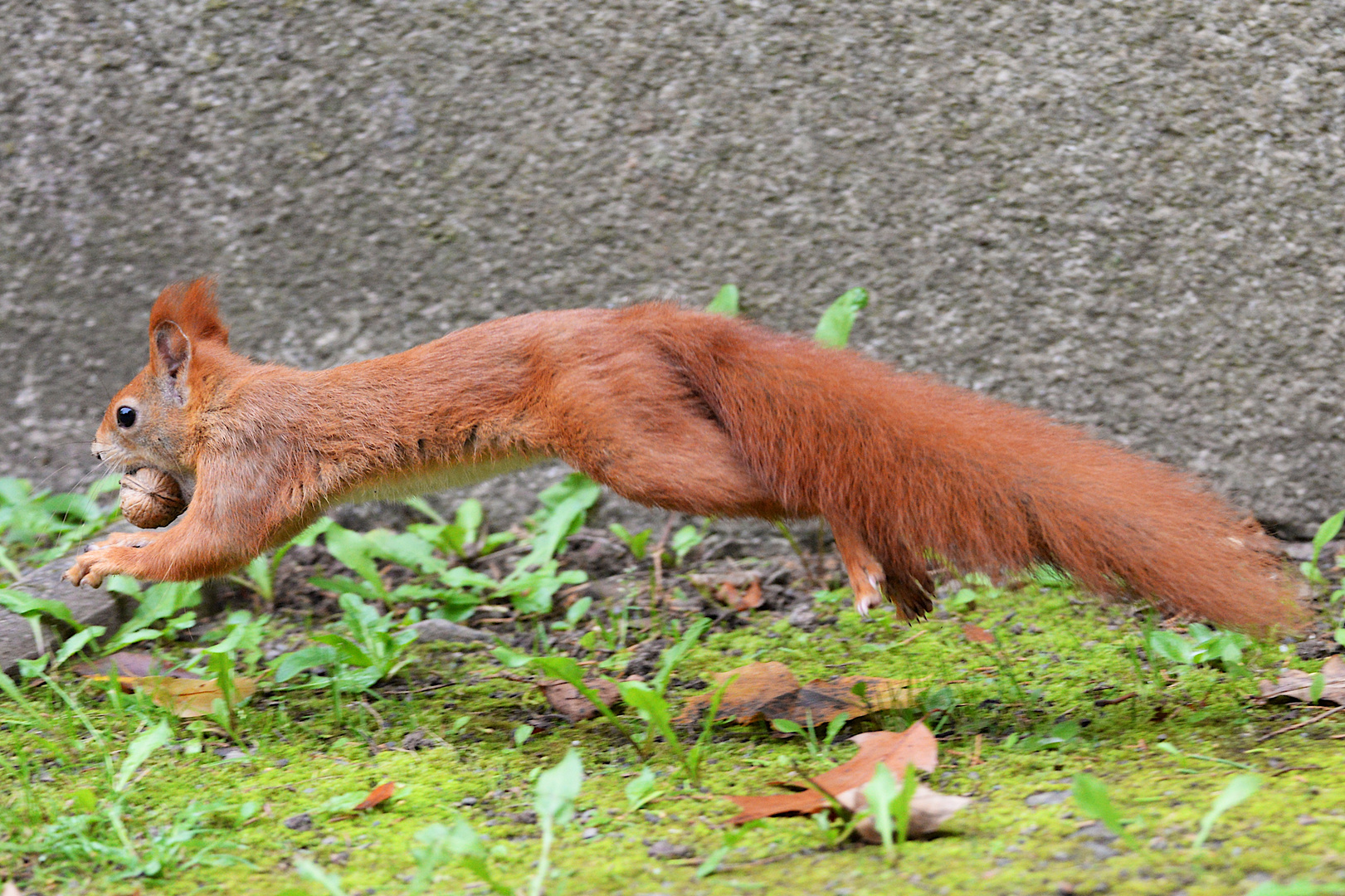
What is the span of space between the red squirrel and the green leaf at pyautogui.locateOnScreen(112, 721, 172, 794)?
0.57m

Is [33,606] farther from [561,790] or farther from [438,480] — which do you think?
[561,790]

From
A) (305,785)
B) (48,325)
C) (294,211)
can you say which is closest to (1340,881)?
(305,785)

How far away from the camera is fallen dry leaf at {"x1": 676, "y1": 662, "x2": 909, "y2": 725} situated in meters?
2.55

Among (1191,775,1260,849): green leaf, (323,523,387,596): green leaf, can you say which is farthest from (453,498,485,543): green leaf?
(1191,775,1260,849): green leaf

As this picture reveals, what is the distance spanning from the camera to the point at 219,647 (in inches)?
108

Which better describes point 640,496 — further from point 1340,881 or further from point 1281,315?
point 1281,315

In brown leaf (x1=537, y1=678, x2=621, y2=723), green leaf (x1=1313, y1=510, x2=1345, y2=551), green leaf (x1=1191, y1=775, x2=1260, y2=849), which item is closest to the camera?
green leaf (x1=1191, y1=775, x2=1260, y2=849)

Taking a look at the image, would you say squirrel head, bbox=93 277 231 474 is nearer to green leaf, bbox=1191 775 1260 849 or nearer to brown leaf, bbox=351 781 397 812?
brown leaf, bbox=351 781 397 812

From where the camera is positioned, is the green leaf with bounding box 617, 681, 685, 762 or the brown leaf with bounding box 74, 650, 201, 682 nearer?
the green leaf with bounding box 617, 681, 685, 762

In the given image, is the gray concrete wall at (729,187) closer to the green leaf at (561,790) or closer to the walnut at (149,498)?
the walnut at (149,498)

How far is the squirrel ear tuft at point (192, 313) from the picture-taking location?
3.18 m

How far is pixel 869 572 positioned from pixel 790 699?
350 millimetres

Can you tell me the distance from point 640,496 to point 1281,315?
2.22 m

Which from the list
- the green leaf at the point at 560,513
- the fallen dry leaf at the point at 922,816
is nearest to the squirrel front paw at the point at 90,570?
the green leaf at the point at 560,513
